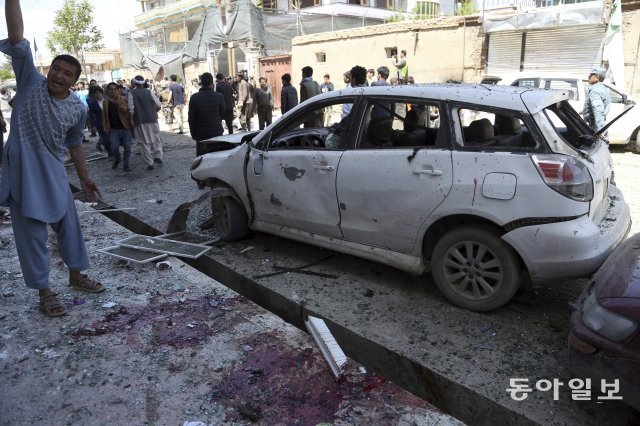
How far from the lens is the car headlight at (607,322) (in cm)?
210

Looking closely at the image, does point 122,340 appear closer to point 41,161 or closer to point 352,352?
point 41,161

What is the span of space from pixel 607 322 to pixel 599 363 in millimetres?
194

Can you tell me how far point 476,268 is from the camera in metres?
3.38

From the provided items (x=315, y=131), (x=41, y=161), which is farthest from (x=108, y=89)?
(x=41, y=161)

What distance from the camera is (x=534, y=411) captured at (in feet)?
8.23

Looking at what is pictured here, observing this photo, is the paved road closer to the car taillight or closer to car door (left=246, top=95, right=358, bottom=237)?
car door (left=246, top=95, right=358, bottom=237)

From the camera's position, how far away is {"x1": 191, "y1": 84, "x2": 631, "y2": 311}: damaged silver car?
3.04m

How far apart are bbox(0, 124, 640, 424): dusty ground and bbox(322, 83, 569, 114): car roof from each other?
4.59 feet

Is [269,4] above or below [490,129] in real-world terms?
above

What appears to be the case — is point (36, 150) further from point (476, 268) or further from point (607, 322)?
point (607, 322)

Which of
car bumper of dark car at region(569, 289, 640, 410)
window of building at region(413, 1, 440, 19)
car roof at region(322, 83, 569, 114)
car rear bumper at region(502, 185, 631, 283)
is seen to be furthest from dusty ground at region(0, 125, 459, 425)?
window of building at region(413, 1, 440, 19)

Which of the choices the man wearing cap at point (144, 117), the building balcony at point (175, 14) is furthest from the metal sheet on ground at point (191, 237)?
the building balcony at point (175, 14)

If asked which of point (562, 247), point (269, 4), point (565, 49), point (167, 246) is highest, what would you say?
point (269, 4)

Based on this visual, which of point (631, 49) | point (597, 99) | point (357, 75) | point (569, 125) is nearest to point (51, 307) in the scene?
point (569, 125)
